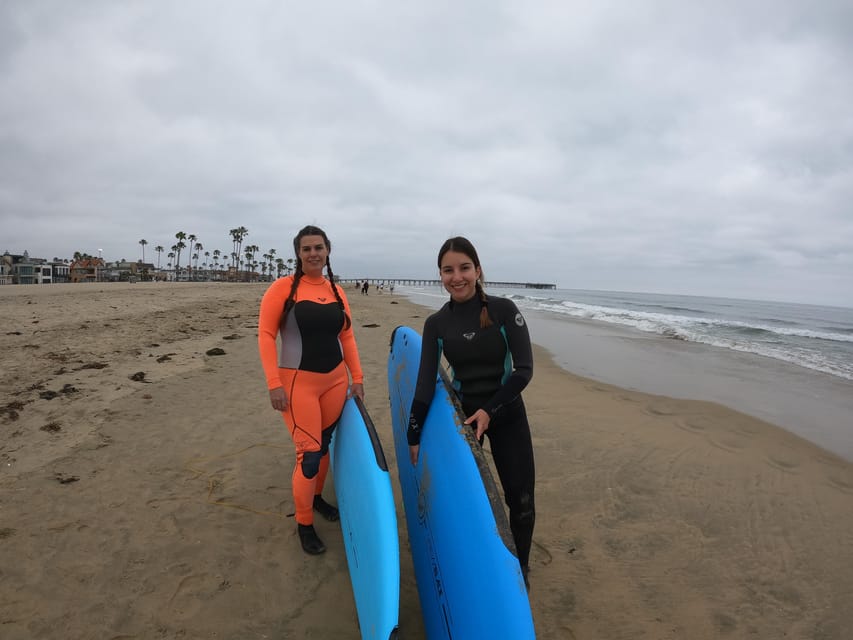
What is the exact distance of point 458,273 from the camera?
6.86ft

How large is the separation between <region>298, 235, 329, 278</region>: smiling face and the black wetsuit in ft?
2.93

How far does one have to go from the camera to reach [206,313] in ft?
49.8

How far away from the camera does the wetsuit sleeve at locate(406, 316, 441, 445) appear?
2.21 metres

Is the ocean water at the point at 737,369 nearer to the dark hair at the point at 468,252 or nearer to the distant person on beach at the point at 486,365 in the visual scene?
the distant person on beach at the point at 486,365

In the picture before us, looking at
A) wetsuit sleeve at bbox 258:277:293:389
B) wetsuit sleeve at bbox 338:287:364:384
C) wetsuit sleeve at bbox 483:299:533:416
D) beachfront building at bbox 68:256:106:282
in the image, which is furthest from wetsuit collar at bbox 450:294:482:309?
beachfront building at bbox 68:256:106:282

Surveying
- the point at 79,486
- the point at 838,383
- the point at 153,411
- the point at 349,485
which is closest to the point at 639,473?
the point at 349,485

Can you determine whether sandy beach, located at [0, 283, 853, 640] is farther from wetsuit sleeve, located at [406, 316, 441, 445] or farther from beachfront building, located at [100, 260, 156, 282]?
beachfront building, located at [100, 260, 156, 282]

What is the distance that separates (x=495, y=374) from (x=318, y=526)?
175cm

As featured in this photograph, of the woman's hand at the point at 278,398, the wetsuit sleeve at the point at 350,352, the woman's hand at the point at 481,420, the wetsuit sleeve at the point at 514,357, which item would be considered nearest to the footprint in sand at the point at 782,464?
the wetsuit sleeve at the point at 514,357

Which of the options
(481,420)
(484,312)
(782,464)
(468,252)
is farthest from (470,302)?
(782,464)

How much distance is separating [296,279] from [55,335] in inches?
361

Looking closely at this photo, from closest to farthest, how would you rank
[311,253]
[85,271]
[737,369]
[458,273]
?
[458,273], [311,253], [737,369], [85,271]

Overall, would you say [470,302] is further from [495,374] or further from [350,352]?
[350,352]

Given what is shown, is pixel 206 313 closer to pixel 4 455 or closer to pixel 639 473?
pixel 4 455
